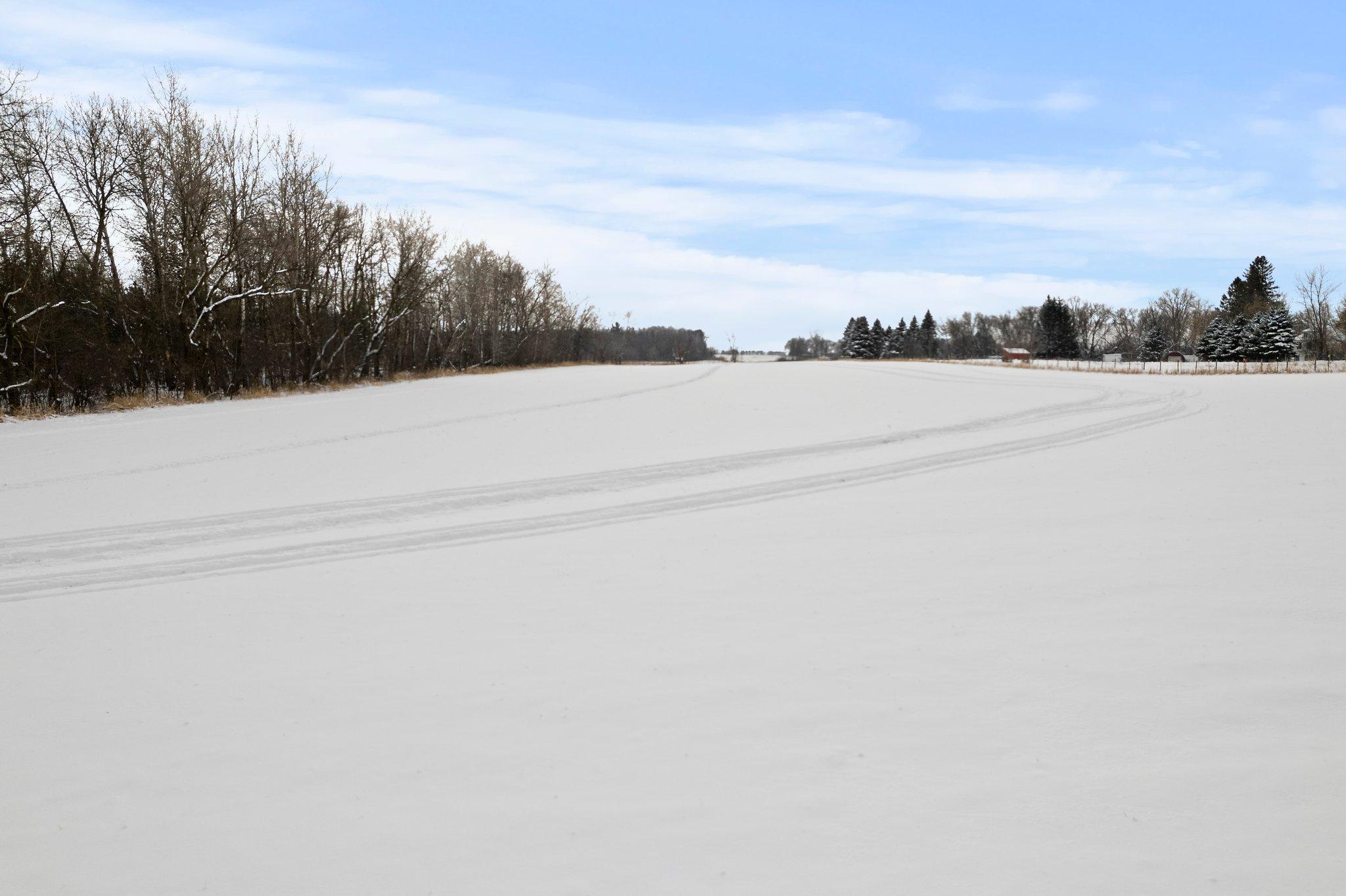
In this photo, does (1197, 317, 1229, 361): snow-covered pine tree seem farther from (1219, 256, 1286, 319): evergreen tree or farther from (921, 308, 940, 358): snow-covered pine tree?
(921, 308, 940, 358): snow-covered pine tree

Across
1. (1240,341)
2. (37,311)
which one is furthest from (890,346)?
(37,311)

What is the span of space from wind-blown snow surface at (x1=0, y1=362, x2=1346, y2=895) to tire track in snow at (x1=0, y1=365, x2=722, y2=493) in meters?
0.74

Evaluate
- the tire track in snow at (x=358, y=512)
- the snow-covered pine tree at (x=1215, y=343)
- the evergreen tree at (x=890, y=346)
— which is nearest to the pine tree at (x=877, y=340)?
the evergreen tree at (x=890, y=346)

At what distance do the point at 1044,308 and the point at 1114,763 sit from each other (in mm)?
100568

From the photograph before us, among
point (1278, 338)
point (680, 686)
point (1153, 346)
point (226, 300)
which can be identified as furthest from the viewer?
point (1153, 346)

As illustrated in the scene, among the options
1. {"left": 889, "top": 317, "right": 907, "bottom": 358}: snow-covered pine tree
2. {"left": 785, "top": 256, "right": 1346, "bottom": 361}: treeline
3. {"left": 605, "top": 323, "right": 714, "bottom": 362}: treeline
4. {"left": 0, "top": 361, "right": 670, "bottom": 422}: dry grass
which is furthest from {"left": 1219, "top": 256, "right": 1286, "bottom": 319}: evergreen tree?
{"left": 0, "top": 361, "right": 670, "bottom": 422}: dry grass

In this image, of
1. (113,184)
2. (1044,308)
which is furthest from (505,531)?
(1044,308)

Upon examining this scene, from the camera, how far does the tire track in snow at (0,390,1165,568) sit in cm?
762

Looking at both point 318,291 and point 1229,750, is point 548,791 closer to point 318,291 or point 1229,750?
point 1229,750

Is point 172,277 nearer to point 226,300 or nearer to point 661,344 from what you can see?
point 226,300

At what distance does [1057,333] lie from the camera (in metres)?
93.1

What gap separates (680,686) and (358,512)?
225 inches

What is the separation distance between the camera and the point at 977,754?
3674 millimetres

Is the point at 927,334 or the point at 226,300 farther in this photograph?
the point at 927,334
